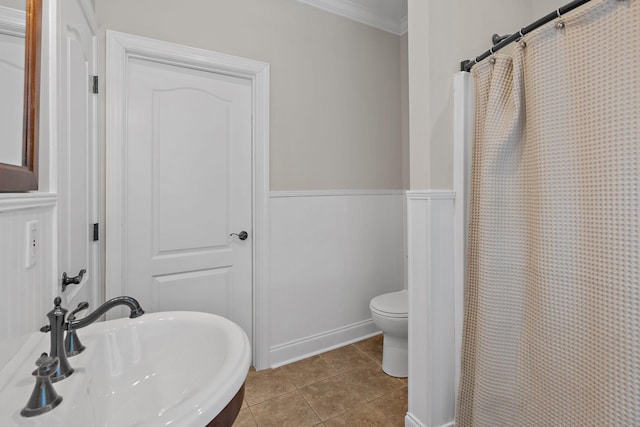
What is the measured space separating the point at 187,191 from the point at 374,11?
2043 mm

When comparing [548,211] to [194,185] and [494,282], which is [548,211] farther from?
[194,185]

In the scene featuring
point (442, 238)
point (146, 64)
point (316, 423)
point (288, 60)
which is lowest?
point (316, 423)

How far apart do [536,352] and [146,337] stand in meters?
1.36

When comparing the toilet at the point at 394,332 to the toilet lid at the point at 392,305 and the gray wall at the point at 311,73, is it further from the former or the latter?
the gray wall at the point at 311,73

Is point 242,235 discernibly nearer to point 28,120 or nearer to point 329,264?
point 329,264

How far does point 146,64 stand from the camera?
5.62 feet

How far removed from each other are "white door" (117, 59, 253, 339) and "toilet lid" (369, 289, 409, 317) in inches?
34.1

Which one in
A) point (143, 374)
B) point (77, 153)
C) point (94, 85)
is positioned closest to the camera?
point (143, 374)

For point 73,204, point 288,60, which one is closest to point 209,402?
point 73,204

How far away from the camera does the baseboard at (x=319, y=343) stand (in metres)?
2.06

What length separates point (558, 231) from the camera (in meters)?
1.02

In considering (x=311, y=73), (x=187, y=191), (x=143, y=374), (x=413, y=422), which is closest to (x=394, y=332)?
(x=413, y=422)

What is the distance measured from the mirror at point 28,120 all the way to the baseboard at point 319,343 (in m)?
1.70

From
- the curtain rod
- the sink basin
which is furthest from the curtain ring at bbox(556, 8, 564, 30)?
the sink basin
